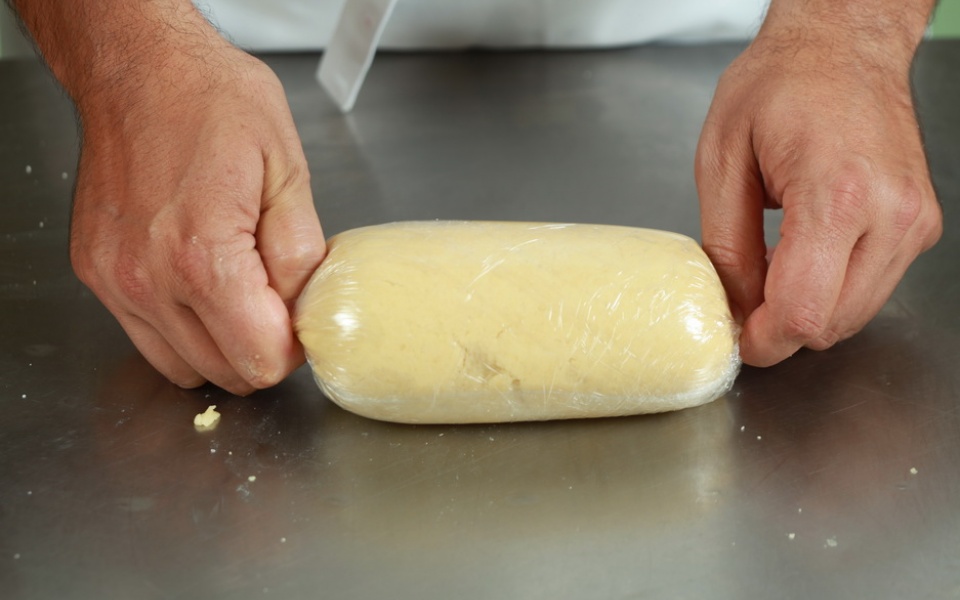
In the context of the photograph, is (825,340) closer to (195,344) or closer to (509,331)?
(509,331)

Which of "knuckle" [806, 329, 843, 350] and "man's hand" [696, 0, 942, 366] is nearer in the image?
"man's hand" [696, 0, 942, 366]

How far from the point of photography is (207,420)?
135 cm

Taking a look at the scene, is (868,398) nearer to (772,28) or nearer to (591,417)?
(591,417)

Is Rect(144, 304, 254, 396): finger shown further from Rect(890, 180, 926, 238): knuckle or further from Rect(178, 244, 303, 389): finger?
Rect(890, 180, 926, 238): knuckle

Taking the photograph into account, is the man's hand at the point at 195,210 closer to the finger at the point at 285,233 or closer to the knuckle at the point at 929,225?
the finger at the point at 285,233

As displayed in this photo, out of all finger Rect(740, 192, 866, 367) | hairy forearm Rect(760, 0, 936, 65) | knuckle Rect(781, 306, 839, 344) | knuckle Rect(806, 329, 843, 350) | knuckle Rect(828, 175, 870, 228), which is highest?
hairy forearm Rect(760, 0, 936, 65)

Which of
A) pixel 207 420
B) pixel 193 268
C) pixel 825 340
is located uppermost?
pixel 193 268

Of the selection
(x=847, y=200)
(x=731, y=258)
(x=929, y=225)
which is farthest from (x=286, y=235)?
(x=929, y=225)

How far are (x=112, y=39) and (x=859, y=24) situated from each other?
116 centimetres

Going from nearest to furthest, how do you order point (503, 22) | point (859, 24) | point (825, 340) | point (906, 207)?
1. point (906, 207)
2. point (825, 340)
3. point (859, 24)
4. point (503, 22)

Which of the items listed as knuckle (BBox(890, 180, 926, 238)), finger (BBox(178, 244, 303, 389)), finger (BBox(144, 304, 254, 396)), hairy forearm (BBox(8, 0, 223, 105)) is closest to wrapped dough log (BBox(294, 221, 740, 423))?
finger (BBox(178, 244, 303, 389))

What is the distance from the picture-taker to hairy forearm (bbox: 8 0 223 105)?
4.75 ft

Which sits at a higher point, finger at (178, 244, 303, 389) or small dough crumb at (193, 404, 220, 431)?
finger at (178, 244, 303, 389)

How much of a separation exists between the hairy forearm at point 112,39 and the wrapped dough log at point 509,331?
0.43 m
